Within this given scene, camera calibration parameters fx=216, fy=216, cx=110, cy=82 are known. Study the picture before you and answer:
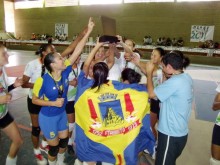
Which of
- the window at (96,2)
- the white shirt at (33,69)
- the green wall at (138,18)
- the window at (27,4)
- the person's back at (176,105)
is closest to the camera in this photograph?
the person's back at (176,105)

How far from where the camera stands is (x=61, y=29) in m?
25.6

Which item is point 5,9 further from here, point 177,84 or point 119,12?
point 177,84

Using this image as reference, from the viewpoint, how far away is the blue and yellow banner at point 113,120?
2.68 meters

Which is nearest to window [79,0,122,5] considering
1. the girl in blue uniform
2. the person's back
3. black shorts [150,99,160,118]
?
black shorts [150,99,160,118]

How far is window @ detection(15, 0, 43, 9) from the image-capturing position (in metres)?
26.6

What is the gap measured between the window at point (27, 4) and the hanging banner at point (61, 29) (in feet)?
11.5

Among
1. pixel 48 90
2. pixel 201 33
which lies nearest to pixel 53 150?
pixel 48 90

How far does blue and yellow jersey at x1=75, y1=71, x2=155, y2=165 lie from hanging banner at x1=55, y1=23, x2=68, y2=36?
23.9m

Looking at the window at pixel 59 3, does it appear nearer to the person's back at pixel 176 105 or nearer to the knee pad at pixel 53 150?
the knee pad at pixel 53 150

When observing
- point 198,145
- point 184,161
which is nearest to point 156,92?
point 184,161

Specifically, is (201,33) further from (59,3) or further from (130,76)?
(130,76)

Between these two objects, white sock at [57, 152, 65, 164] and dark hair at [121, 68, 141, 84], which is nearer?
dark hair at [121, 68, 141, 84]

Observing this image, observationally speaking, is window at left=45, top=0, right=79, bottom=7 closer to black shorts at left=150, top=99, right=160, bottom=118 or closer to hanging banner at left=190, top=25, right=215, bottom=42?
hanging banner at left=190, top=25, right=215, bottom=42

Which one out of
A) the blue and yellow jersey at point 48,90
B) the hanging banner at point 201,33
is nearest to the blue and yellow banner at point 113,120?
the blue and yellow jersey at point 48,90
